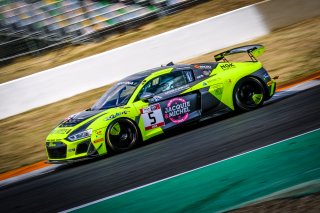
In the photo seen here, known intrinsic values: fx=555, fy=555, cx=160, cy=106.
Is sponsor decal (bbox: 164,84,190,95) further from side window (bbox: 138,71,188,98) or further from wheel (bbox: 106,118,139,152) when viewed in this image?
wheel (bbox: 106,118,139,152)

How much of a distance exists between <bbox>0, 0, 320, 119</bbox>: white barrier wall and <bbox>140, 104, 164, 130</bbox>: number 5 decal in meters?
5.61

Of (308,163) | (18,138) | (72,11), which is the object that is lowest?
(308,163)

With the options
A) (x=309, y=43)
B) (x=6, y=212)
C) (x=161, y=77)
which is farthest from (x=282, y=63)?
(x=6, y=212)

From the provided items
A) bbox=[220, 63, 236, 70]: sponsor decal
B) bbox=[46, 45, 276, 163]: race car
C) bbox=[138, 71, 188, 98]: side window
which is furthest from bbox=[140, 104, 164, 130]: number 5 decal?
bbox=[220, 63, 236, 70]: sponsor decal

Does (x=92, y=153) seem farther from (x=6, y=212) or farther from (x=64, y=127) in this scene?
(x=6, y=212)

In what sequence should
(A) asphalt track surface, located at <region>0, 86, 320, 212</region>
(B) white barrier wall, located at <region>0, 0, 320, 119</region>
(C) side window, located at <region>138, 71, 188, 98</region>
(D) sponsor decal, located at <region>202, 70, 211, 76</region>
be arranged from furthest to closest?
(B) white barrier wall, located at <region>0, 0, 320, 119</region>
(D) sponsor decal, located at <region>202, 70, 211, 76</region>
(C) side window, located at <region>138, 71, 188, 98</region>
(A) asphalt track surface, located at <region>0, 86, 320, 212</region>

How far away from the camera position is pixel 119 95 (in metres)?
9.50

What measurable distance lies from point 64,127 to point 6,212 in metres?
2.68

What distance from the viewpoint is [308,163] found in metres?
6.20

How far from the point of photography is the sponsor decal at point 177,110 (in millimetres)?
9289

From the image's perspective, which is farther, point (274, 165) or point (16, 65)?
point (16, 65)

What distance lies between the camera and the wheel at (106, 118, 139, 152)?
8.84 m

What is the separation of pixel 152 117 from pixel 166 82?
0.73 m

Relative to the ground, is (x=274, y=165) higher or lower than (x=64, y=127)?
lower
